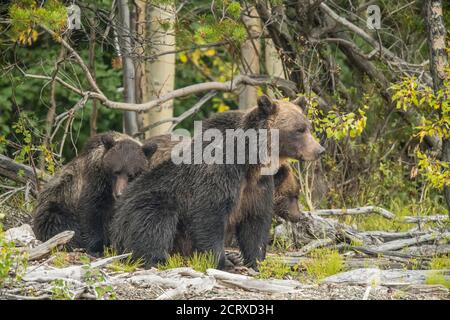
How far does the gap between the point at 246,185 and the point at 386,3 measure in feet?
17.1

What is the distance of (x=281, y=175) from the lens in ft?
30.3

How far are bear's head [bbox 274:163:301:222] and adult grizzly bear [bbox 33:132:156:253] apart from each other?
4.54 ft

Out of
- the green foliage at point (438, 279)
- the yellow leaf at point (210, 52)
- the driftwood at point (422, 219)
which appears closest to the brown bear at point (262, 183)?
the green foliage at point (438, 279)

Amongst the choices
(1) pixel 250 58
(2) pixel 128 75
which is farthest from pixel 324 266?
(1) pixel 250 58

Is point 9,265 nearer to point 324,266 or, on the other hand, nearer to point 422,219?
point 324,266

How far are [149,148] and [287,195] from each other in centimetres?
154

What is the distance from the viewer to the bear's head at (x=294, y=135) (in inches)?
332

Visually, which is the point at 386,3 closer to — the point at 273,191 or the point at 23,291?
the point at 273,191

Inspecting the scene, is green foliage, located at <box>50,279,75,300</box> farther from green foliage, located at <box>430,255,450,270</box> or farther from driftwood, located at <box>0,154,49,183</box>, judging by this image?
driftwood, located at <box>0,154,49,183</box>

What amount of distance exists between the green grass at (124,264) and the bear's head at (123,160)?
566 millimetres

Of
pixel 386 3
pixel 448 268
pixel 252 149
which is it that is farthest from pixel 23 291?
pixel 386 3

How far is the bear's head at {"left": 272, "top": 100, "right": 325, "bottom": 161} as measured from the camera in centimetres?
845

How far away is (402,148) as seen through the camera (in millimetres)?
13047

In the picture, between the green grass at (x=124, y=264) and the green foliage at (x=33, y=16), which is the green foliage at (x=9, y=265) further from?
the green foliage at (x=33, y=16)
